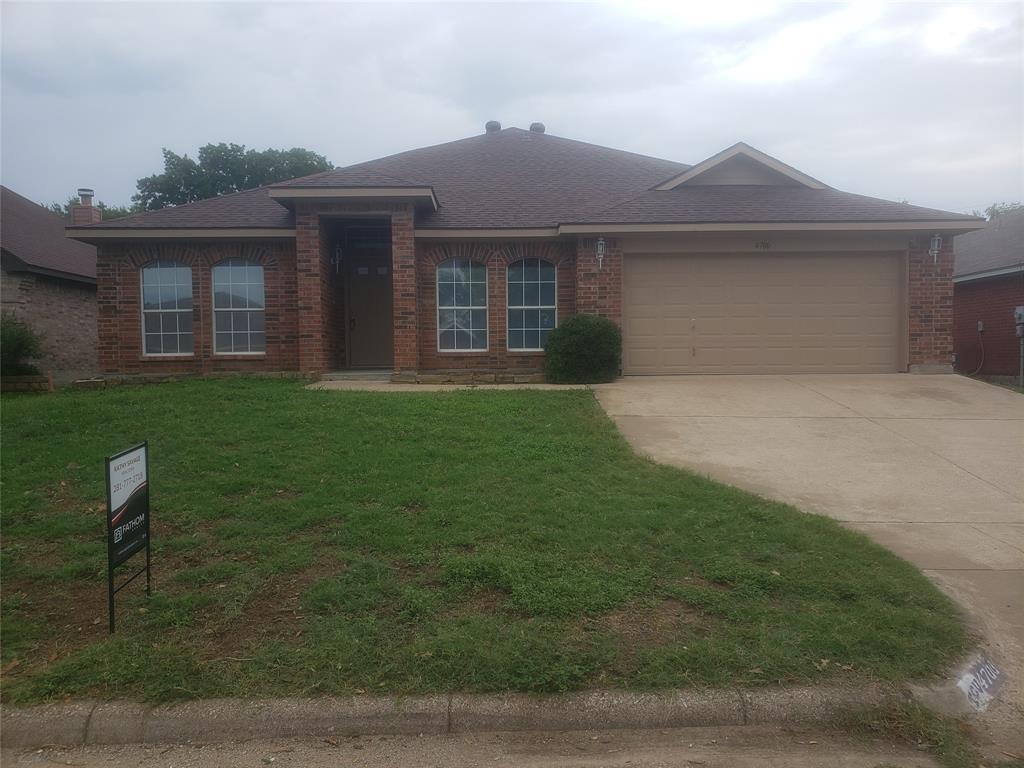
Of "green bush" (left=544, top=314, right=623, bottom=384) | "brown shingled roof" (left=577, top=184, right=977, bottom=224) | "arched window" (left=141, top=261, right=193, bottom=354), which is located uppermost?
"brown shingled roof" (left=577, top=184, right=977, bottom=224)

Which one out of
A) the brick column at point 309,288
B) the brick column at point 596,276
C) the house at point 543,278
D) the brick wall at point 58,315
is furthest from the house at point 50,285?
the brick column at point 596,276

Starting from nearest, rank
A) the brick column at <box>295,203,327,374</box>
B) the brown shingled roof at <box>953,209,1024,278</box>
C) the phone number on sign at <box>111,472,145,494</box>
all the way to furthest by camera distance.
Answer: the phone number on sign at <box>111,472,145,494</box>
the brick column at <box>295,203,327,374</box>
the brown shingled roof at <box>953,209,1024,278</box>

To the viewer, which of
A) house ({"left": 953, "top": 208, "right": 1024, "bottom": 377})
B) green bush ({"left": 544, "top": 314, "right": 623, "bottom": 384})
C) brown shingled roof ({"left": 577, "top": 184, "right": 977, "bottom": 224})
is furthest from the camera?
house ({"left": 953, "top": 208, "right": 1024, "bottom": 377})

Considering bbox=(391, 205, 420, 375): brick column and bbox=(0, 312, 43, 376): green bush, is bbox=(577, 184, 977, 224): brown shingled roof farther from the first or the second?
bbox=(0, 312, 43, 376): green bush

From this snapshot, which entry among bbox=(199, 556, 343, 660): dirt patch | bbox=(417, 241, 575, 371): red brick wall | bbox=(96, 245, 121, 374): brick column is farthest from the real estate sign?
bbox=(96, 245, 121, 374): brick column

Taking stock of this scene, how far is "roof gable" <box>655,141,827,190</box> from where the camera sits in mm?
14758

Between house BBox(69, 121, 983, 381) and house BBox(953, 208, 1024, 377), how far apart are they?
245 inches

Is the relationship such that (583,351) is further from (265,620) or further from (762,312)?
(265,620)

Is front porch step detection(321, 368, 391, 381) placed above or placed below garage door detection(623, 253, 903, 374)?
below

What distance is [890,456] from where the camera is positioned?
27.3 ft

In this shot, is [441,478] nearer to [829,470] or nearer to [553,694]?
[553,694]

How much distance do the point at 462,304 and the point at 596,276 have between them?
2.64m

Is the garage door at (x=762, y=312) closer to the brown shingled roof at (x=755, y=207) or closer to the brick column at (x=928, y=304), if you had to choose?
the brick column at (x=928, y=304)

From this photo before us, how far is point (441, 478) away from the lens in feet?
21.9
